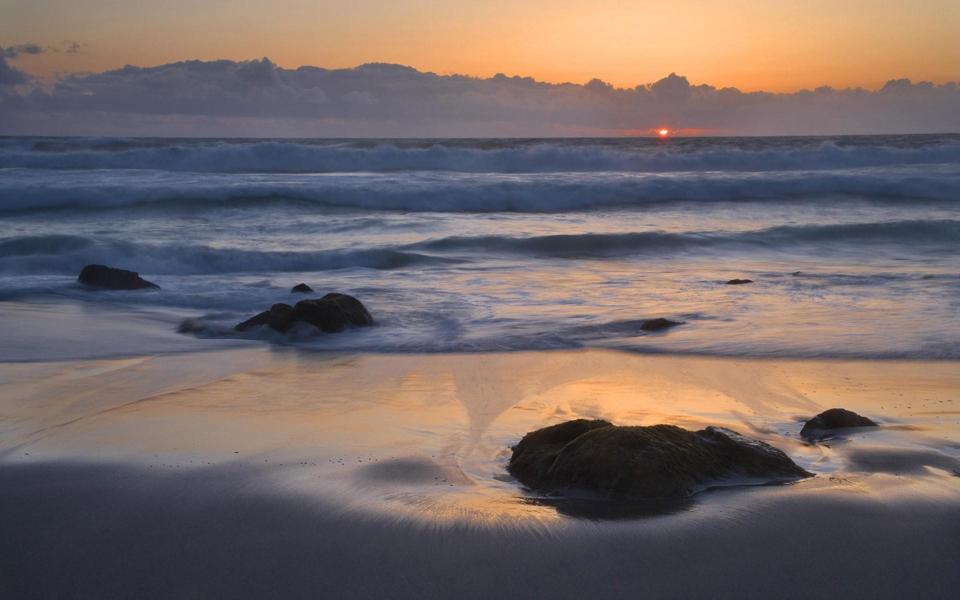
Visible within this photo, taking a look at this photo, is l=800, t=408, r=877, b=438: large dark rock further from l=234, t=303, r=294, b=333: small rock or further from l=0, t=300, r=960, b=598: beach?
l=234, t=303, r=294, b=333: small rock

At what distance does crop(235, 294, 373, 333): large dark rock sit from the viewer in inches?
290

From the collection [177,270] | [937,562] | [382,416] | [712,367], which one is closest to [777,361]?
[712,367]

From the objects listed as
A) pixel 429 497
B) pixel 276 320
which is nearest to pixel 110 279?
pixel 276 320

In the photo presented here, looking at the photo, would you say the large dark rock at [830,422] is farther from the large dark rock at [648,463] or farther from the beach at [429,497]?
the large dark rock at [648,463]

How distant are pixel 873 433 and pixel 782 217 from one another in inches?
624

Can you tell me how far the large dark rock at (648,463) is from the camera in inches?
136

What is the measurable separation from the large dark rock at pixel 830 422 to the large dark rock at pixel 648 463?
670mm

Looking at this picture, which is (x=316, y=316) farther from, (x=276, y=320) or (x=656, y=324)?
(x=656, y=324)

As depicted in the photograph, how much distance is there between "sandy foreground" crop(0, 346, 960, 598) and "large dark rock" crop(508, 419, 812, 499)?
0.34ft

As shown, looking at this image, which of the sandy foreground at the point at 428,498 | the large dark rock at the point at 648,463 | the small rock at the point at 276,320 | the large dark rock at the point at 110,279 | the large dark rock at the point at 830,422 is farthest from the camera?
the large dark rock at the point at 110,279

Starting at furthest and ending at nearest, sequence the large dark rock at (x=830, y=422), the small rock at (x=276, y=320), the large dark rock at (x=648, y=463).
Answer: the small rock at (x=276, y=320) → the large dark rock at (x=830, y=422) → the large dark rock at (x=648, y=463)

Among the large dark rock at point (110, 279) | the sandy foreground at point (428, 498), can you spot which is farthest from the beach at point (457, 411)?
the large dark rock at point (110, 279)

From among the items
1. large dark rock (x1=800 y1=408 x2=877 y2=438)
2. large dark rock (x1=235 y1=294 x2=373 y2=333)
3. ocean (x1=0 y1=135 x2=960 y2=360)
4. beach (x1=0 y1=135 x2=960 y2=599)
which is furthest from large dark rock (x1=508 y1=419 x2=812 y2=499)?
large dark rock (x1=235 y1=294 x2=373 y2=333)

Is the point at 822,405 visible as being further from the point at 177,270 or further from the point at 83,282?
the point at 177,270
